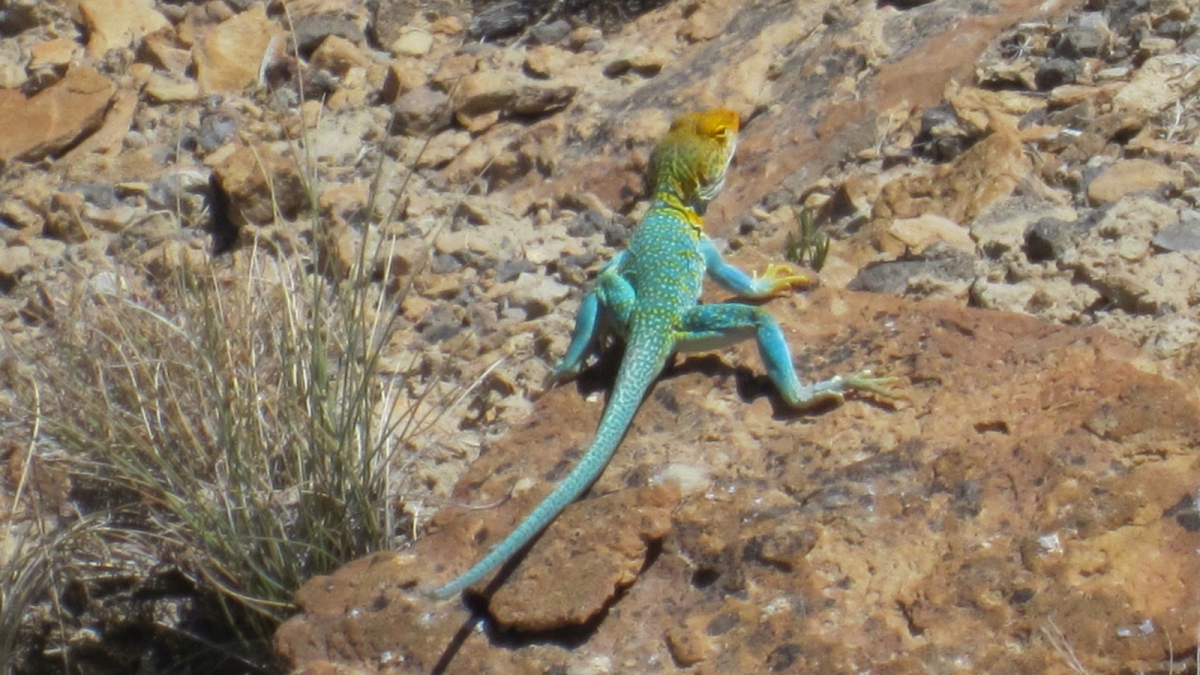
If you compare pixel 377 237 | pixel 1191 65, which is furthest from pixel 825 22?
pixel 377 237

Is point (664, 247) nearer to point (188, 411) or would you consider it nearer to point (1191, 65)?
point (188, 411)

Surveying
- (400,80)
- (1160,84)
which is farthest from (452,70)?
(1160,84)

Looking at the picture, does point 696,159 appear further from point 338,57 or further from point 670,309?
point 338,57

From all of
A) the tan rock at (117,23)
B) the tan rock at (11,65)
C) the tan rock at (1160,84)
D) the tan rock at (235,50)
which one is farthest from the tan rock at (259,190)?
the tan rock at (1160,84)

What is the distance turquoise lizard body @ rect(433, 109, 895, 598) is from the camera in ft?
10.6

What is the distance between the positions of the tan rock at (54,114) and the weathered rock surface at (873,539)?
3.53 meters

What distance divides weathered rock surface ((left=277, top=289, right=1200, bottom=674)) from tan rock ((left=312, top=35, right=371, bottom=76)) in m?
3.29

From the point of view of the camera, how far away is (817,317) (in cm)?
371

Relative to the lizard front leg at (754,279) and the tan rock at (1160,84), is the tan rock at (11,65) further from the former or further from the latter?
the tan rock at (1160,84)

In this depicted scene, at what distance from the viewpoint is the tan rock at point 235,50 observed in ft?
20.7

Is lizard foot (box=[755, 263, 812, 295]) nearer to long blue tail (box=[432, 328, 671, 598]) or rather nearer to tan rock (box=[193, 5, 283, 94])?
long blue tail (box=[432, 328, 671, 598])

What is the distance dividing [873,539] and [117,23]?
16.5ft

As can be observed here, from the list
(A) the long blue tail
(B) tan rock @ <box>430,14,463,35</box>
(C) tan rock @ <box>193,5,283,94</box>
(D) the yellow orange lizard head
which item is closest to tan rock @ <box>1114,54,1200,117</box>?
(D) the yellow orange lizard head

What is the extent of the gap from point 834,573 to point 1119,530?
57cm
